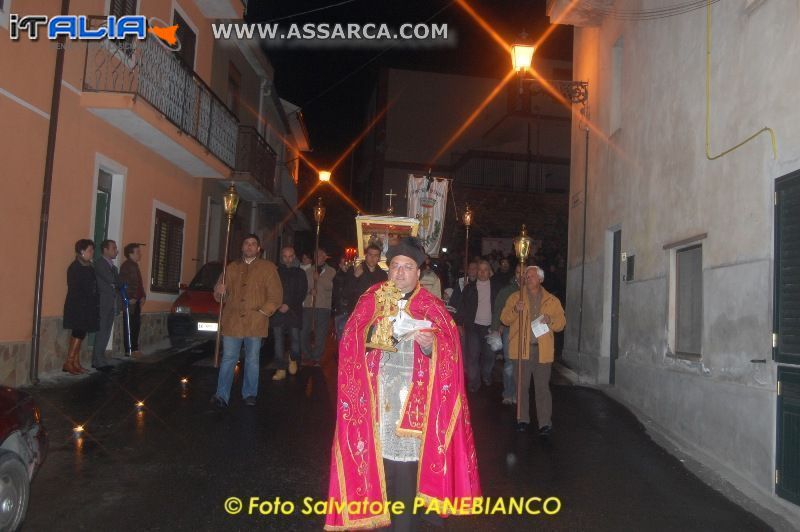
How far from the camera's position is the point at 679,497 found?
563 centimetres

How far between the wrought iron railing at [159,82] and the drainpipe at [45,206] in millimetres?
930

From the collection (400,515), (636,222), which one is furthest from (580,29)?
(400,515)

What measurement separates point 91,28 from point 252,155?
339 inches

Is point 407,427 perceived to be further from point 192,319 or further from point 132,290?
point 192,319

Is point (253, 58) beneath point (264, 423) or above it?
above

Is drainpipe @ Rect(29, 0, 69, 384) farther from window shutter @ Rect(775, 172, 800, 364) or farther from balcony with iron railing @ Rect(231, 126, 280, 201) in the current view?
window shutter @ Rect(775, 172, 800, 364)

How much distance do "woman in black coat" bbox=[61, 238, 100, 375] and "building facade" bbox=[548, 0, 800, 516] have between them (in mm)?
7711

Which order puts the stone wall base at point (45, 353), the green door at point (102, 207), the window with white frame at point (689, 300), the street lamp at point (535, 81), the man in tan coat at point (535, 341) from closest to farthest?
the man in tan coat at point (535, 341) < the window with white frame at point (689, 300) < the stone wall base at point (45, 353) < the street lamp at point (535, 81) < the green door at point (102, 207)

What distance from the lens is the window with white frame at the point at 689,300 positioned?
25.6 ft

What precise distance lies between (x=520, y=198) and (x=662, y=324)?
1855cm

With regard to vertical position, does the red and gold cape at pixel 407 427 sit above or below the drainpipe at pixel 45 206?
below

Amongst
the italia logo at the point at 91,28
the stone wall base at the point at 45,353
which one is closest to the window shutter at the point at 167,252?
the stone wall base at the point at 45,353

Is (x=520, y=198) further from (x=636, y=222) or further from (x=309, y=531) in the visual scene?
(x=309, y=531)

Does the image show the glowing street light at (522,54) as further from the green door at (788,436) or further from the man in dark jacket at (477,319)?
the green door at (788,436)
